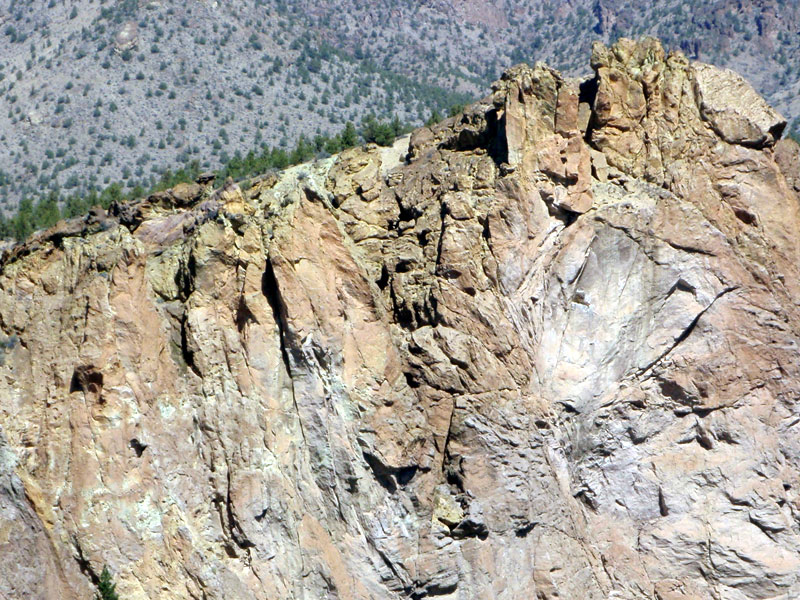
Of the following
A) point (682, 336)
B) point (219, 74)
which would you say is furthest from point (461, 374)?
point (219, 74)

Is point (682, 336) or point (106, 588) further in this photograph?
point (682, 336)

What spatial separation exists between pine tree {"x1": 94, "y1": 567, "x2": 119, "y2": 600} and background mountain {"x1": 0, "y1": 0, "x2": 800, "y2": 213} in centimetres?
4450

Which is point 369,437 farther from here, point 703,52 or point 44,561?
point 703,52

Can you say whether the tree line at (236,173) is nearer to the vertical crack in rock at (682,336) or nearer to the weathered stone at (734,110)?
the weathered stone at (734,110)

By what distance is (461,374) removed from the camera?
1224 inches

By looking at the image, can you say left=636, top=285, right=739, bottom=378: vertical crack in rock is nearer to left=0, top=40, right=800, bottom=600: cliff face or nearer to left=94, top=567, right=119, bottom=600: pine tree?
left=0, top=40, right=800, bottom=600: cliff face

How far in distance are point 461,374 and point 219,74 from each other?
5981cm

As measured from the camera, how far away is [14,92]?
84.8 metres

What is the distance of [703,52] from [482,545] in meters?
83.6

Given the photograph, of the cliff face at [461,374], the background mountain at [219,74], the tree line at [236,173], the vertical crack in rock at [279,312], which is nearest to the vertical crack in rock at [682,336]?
the cliff face at [461,374]

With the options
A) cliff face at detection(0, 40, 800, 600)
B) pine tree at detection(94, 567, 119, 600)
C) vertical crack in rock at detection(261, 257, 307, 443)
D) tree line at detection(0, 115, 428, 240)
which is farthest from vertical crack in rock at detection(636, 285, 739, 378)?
tree line at detection(0, 115, 428, 240)

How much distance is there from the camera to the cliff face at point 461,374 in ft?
98.5

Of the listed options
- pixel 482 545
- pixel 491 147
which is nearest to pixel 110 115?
pixel 491 147

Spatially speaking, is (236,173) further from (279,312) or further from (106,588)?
(106,588)
